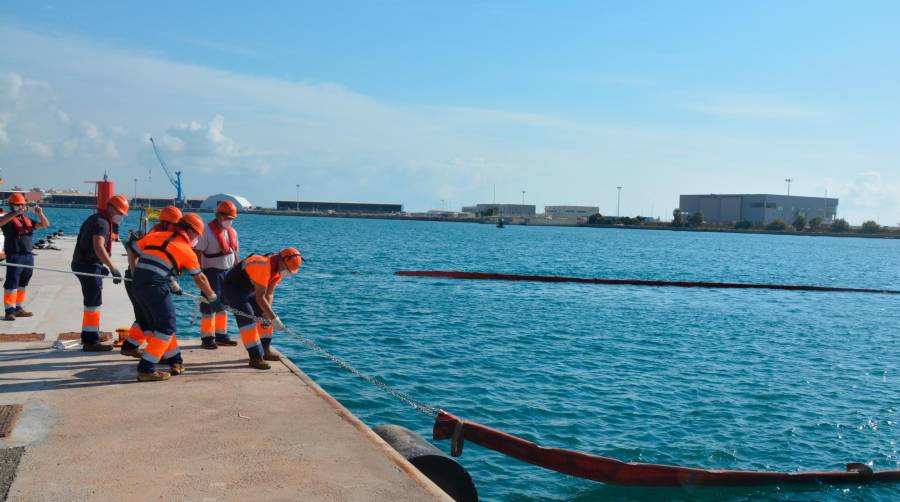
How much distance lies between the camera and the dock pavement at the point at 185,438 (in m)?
5.11

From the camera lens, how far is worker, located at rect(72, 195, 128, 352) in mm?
8992

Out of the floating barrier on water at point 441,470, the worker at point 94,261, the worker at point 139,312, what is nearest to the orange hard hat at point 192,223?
the worker at point 139,312

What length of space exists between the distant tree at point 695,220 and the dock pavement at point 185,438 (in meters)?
197

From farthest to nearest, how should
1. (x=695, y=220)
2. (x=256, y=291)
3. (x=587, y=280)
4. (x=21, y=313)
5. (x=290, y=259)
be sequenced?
(x=695, y=220) → (x=587, y=280) → (x=21, y=313) → (x=290, y=259) → (x=256, y=291)

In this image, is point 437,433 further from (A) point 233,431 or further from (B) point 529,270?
(B) point 529,270

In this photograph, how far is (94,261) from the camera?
9.21 meters

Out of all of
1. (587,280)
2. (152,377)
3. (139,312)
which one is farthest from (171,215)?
(587,280)

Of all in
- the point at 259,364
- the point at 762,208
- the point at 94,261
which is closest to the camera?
the point at 259,364

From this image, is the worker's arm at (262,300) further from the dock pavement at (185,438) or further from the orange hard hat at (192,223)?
the orange hard hat at (192,223)

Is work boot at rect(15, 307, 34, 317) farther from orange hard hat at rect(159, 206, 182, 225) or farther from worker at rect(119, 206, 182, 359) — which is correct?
orange hard hat at rect(159, 206, 182, 225)

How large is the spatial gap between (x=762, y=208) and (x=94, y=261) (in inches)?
7703

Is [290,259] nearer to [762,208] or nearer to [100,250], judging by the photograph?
[100,250]

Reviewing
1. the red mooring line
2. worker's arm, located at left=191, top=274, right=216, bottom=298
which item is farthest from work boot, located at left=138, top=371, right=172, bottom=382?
the red mooring line

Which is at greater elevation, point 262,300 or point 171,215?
point 171,215
